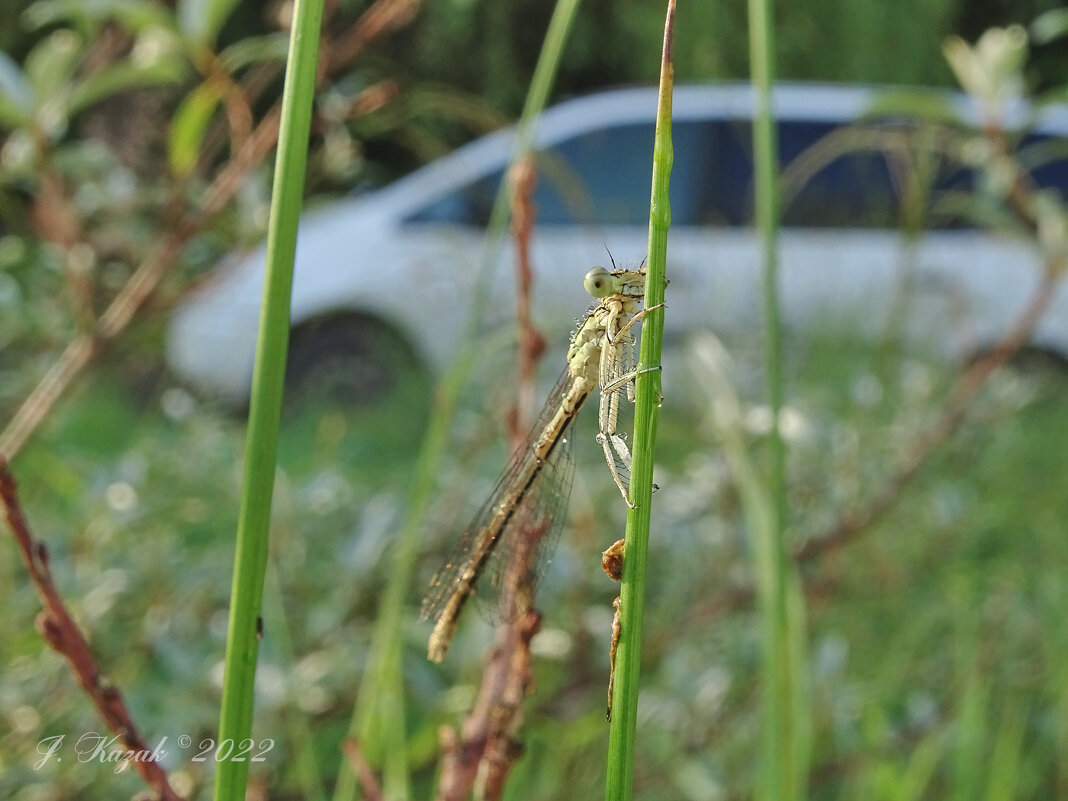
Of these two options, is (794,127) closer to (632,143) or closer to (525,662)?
(632,143)

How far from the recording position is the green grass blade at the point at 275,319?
328 mm

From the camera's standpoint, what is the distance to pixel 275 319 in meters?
0.33

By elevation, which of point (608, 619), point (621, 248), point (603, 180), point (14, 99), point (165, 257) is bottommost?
point (608, 619)

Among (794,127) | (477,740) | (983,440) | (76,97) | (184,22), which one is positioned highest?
(794,127)

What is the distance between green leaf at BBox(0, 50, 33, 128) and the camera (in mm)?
1171

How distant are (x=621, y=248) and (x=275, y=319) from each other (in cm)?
357

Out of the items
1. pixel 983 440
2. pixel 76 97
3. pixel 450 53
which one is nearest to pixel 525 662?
pixel 76 97

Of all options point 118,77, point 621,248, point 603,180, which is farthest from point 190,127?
point 603,180

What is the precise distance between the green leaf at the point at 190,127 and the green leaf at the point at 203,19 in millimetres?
61

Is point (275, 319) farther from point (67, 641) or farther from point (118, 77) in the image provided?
point (118, 77)

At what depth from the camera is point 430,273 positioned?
287cm

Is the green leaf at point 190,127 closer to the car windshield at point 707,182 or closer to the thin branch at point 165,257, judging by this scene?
the thin branch at point 165,257

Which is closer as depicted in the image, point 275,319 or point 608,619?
point 275,319

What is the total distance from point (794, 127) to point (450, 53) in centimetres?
308
